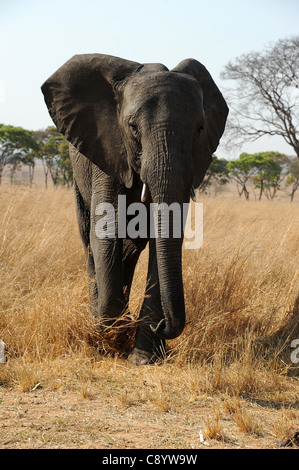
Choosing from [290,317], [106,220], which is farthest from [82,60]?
[290,317]

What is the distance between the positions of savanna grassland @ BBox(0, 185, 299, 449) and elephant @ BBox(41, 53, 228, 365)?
0.30m

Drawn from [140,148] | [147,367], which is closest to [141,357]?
[147,367]

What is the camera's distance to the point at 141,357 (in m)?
4.41

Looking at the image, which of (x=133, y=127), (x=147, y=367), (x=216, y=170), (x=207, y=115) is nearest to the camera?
(x=133, y=127)

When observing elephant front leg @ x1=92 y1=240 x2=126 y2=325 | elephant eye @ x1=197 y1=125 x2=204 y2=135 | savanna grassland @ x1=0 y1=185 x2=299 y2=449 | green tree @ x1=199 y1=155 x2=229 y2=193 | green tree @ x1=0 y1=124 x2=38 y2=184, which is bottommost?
savanna grassland @ x1=0 y1=185 x2=299 y2=449

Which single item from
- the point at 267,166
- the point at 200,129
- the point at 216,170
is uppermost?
the point at 267,166

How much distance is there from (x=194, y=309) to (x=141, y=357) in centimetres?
68

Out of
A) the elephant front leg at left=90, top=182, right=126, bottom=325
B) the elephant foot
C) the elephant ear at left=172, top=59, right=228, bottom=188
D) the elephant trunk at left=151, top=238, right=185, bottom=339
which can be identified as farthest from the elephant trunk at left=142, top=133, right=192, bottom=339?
the elephant front leg at left=90, top=182, right=126, bottom=325

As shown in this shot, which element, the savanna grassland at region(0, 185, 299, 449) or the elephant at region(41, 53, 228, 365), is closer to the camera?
the savanna grassland at region(0, 185, 299, 449)

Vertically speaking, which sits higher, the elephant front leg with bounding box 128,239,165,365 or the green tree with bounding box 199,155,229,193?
the green tree with bounding box 199,155,229,193

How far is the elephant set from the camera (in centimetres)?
373

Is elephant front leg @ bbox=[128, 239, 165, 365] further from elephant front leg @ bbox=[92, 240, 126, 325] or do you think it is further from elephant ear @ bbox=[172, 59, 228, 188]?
elephant ear @ bbox=[172, 59, 228, 188]

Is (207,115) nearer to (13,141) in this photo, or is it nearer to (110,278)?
(110,278)

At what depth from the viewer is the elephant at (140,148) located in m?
3.73
